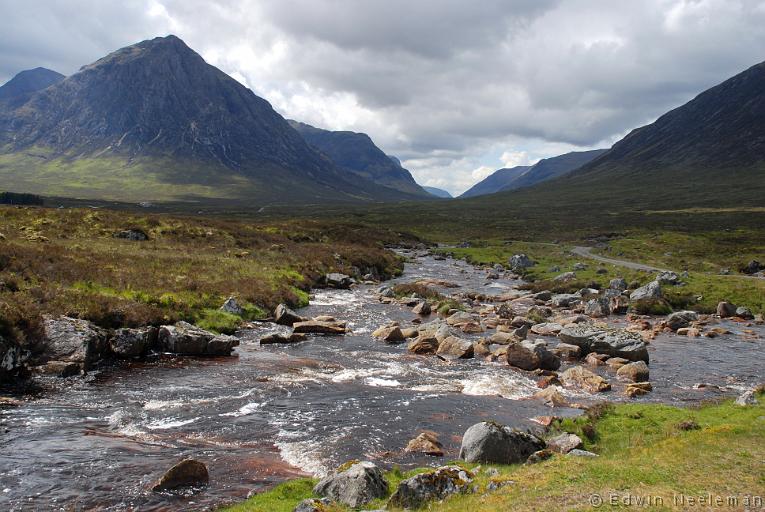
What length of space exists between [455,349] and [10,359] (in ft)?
77.1

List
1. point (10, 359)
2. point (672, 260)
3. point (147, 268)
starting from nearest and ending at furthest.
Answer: point (10, 359)
point (147, 268)
point (672, 260)

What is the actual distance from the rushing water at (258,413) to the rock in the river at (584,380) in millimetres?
1483

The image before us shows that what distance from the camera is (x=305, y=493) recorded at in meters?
13.9

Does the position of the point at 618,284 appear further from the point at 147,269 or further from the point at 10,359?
the point at 10,359

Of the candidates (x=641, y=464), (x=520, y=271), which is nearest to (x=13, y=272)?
(x=641, y=464)

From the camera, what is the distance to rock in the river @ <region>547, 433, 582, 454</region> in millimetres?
16719

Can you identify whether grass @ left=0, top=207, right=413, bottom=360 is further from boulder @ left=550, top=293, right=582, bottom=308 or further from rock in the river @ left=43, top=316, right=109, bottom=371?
boulder @ left=550, top=293, right=582, bottom=308

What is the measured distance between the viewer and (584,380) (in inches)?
1006

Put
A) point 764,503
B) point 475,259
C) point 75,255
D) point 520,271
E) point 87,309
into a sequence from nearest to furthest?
point 764,503 → point 87,309 → point 75,255 → point 520,271 → point 475,259

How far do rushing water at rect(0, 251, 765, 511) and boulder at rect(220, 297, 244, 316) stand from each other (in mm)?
3351

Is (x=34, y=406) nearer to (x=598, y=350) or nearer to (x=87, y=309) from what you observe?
(x=87, y=309)

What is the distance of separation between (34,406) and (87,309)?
8.94 meters

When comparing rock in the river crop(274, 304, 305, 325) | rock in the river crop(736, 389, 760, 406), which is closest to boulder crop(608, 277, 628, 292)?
rock in the river crop(736, 389, 760, 406)

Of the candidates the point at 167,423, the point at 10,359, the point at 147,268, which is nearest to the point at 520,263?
the point at 147,268
